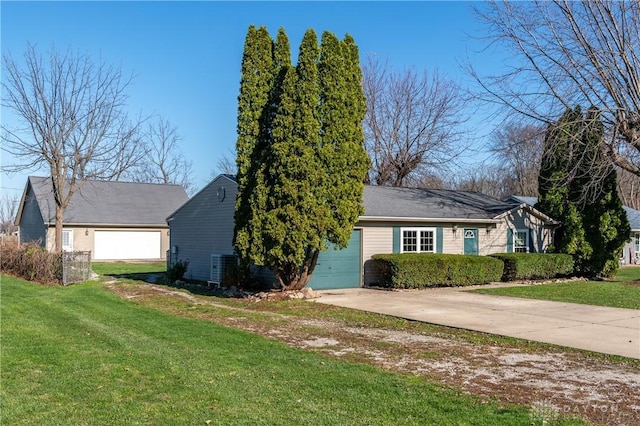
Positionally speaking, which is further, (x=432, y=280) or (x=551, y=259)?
(x=551, y=259)

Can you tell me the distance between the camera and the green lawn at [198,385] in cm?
531

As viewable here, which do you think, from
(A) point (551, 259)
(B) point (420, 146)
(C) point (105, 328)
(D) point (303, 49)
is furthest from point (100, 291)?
(B) point (420, 146)

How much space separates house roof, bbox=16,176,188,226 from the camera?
34000 mm

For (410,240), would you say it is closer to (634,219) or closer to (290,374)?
(290,374)

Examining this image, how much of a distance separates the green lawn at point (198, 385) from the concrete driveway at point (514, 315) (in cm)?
413

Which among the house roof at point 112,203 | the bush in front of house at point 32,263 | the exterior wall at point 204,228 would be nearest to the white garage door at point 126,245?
the house roof at point 112,203

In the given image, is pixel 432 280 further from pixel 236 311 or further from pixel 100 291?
pixel 100 291

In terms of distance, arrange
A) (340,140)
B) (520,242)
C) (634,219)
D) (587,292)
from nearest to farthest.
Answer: (340,140) → (587,292) → (520,242) → (634,219)

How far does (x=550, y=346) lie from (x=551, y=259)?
13.9m

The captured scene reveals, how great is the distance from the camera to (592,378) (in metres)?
6.98

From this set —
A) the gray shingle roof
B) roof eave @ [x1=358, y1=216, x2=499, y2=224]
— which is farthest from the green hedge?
the gray shingle roof

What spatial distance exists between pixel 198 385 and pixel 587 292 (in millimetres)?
14702

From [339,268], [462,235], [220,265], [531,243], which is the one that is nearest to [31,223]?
[220,265]

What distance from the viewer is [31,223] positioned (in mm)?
36688
